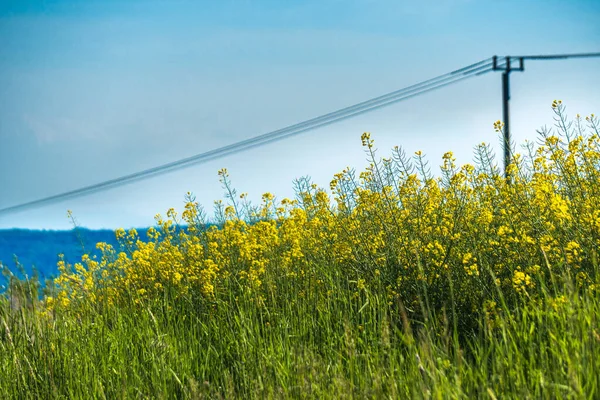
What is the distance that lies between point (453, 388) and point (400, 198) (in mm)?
2439

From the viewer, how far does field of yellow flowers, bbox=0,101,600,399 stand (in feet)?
10.7

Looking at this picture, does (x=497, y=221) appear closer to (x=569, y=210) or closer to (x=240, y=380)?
(x=569, y=210)

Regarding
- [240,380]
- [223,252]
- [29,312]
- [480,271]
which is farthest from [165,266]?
[480,271]

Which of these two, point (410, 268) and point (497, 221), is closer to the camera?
point (410, 268)

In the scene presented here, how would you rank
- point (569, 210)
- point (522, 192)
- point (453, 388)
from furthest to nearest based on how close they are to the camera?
point (522, 192)
point (569, 210)
point (453, 388)

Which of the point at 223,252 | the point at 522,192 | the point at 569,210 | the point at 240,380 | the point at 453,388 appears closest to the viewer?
the point at 453,388

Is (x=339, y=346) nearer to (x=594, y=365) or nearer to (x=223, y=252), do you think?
(x=594, y=365)

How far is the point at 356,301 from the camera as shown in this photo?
14.3 feet

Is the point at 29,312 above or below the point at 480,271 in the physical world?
above

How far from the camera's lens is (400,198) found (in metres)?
4.90

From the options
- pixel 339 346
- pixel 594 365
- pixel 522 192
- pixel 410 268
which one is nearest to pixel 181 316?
pixel 339 346

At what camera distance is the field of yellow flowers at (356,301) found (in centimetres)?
327

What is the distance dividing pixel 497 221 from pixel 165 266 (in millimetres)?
2939

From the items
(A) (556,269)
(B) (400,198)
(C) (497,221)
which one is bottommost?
(A) (556,269)
